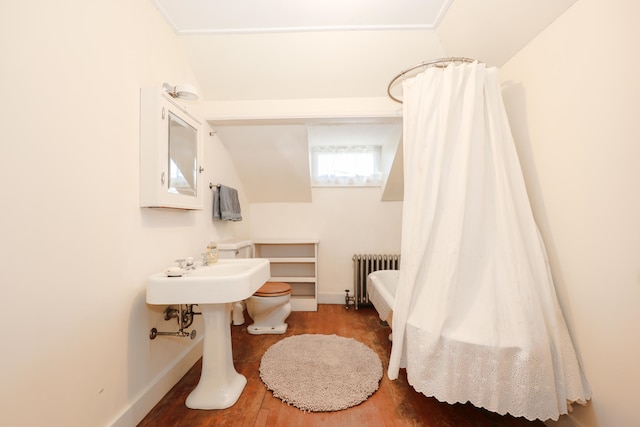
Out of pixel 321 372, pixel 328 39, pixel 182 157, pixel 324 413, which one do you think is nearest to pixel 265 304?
pixel 321 372

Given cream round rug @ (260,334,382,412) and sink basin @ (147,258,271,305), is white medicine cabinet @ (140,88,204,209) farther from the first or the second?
cream round rug @ (260,334,382,412)

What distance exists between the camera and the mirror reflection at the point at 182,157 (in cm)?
155

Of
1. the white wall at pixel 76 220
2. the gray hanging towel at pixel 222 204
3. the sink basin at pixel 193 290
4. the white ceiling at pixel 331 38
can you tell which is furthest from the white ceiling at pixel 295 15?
the sink basin at pixel 193 290

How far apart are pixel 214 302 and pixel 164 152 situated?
0.89 metres

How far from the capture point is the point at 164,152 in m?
1.45

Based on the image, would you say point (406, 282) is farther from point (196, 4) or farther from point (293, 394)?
point (196, 4)

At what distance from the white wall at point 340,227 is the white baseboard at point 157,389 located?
1678 mm

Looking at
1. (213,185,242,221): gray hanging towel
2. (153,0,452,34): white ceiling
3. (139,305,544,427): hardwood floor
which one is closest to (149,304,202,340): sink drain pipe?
(139,305,544,427): hardwood floor

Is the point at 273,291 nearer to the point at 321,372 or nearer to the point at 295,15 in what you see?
the point at 321,372

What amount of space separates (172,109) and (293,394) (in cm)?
186

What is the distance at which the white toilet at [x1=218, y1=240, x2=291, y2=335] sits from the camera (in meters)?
2.27

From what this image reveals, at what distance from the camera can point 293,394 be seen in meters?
1.52

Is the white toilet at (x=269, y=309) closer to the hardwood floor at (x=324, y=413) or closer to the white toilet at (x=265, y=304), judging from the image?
the white toilet at (x=265, y=304)

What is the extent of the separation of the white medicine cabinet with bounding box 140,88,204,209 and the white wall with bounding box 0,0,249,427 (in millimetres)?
46
